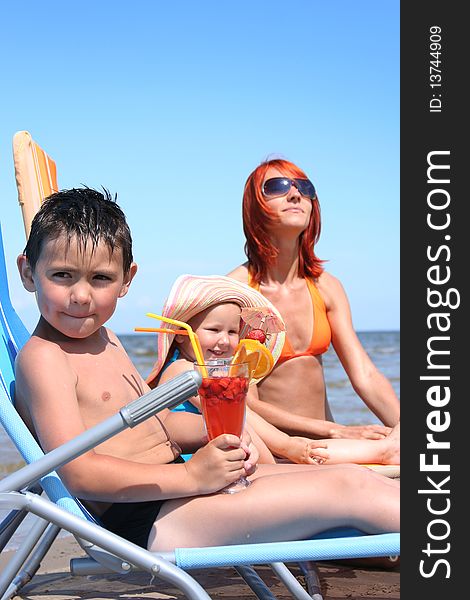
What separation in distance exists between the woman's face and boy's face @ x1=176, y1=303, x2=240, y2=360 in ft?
2.57

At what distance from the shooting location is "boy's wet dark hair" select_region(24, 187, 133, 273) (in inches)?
89.4

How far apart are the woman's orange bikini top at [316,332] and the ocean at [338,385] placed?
1.70 metres

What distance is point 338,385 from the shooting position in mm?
12539

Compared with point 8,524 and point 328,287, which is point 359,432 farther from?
point 8,524

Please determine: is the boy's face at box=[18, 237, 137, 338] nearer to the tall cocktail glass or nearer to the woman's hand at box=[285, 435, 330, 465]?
the tall cocktail glass

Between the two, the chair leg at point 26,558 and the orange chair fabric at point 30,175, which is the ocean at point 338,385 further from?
the orange chair fabric at point 30,175

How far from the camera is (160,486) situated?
2.08 metres

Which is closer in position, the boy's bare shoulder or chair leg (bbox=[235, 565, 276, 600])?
the boy's bare shoulder

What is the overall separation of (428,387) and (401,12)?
0.93 m

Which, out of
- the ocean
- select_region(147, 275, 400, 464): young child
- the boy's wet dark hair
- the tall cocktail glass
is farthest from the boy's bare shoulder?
the ocean

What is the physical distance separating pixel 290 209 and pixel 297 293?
366 millimetres

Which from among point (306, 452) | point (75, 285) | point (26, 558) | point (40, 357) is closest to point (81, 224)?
point (75, 285)

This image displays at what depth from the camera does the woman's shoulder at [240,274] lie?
12.3 feet

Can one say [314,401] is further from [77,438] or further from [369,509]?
[77,438]
